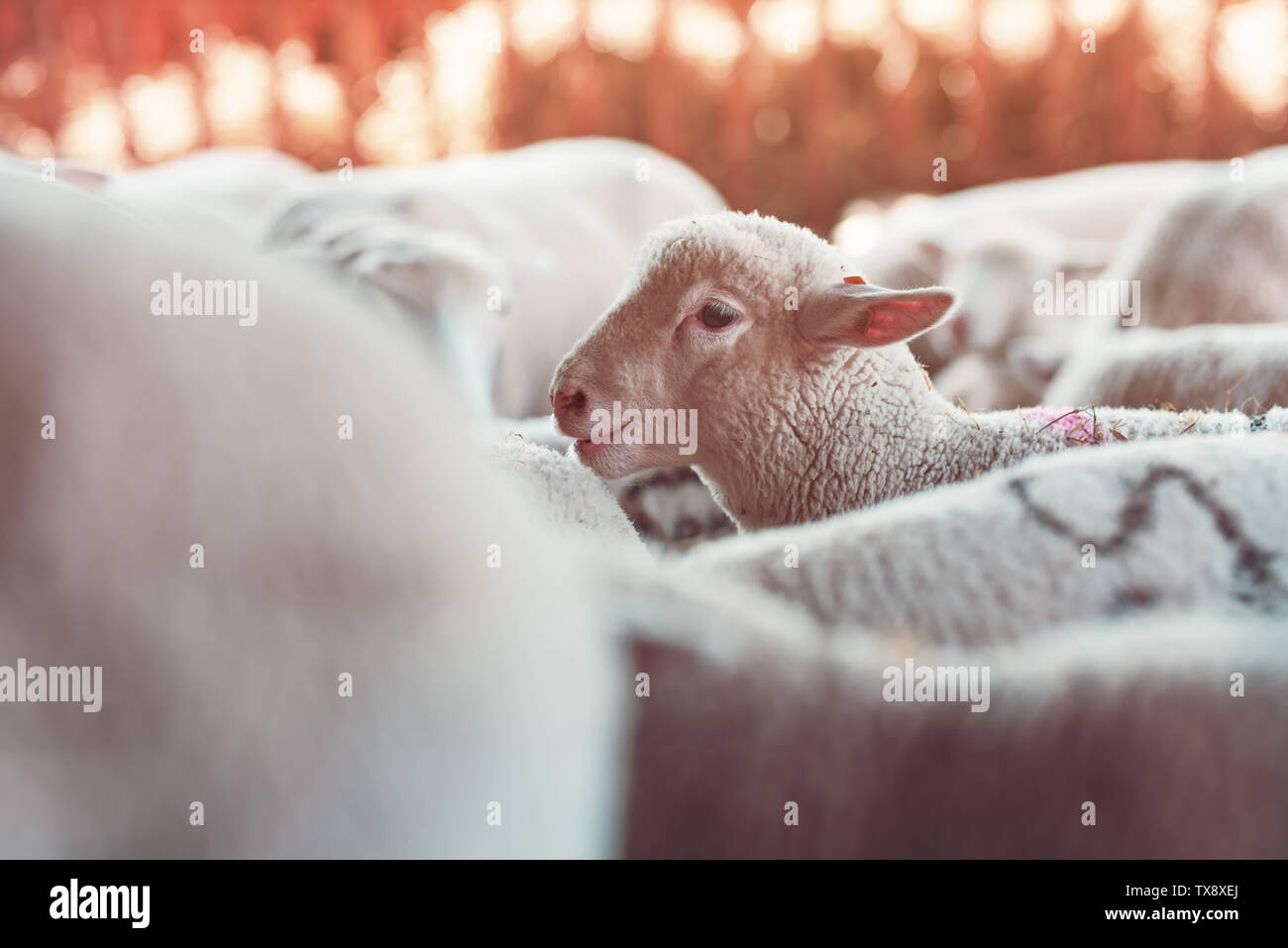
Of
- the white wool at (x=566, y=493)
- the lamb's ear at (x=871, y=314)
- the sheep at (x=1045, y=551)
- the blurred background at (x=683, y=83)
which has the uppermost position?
the blurred background at (x=683, y=83)

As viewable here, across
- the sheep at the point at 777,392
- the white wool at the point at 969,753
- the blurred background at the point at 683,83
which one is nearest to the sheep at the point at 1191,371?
the sheep at the point at 777,392

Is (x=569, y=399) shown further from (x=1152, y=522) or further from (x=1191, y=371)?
(x=1191, y=371)

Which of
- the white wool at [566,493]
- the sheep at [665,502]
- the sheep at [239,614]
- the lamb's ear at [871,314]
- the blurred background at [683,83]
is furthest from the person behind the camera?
the blurred background at [683,83]

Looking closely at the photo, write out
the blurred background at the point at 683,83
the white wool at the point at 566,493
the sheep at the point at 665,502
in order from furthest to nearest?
the blurred background at the point at 683,83 < the sheep at the point at 665,502 < the white wool at the point at 566,493

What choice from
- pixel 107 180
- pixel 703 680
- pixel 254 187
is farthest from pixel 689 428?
pixel 254 187

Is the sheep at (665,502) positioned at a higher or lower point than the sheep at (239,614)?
higher

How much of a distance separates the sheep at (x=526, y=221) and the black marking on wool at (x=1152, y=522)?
1.34 metres

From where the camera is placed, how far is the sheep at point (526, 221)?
2.38 meters

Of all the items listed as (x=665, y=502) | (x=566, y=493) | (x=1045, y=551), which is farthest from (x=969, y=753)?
(x=665, y=502)

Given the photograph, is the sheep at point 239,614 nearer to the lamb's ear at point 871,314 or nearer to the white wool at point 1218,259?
the lamb's ear at point 871,314

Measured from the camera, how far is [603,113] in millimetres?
4371

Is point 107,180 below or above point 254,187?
below
